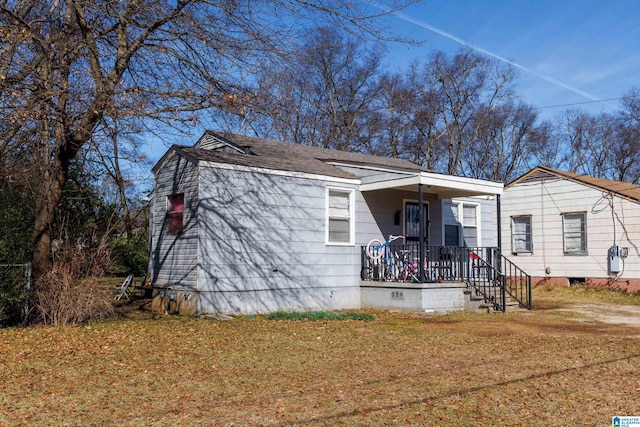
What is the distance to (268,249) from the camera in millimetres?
13156

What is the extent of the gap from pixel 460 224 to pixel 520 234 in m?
4.93

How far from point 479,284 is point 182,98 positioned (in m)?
8.36

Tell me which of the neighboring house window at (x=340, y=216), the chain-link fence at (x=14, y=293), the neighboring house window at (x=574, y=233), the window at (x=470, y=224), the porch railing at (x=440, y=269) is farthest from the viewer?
the neighboring house window at (x=574, y=233)

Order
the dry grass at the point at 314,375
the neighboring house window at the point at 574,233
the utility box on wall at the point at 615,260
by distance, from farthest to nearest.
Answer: the neighboring house window at the point at 574,233
the utility box on wall at the point at 615,260
the dry grass at the point at 314,375

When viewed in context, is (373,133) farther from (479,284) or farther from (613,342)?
(613,342)

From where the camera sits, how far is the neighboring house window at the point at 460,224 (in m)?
16.9

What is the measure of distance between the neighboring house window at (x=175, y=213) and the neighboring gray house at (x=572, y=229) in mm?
12654

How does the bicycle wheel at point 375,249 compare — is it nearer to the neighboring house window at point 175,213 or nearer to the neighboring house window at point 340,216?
the neighboring house window at point 340,216

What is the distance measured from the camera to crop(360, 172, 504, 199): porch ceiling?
1360 cm

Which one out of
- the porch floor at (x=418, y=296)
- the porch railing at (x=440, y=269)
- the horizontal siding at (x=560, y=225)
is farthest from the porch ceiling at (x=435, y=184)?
the horizontal siding at (x=560, y=225)

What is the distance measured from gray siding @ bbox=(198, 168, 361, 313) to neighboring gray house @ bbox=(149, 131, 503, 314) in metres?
0.02

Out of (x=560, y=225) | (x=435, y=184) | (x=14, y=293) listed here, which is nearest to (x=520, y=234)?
(x=560, y=225)

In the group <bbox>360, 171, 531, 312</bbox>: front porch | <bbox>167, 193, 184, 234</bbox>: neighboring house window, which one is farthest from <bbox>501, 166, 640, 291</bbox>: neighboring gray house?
<bbox>167, 193, 184, 234</bbox>: neighboring house window

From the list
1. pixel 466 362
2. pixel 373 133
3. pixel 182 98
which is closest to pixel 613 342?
pixel 466 362
